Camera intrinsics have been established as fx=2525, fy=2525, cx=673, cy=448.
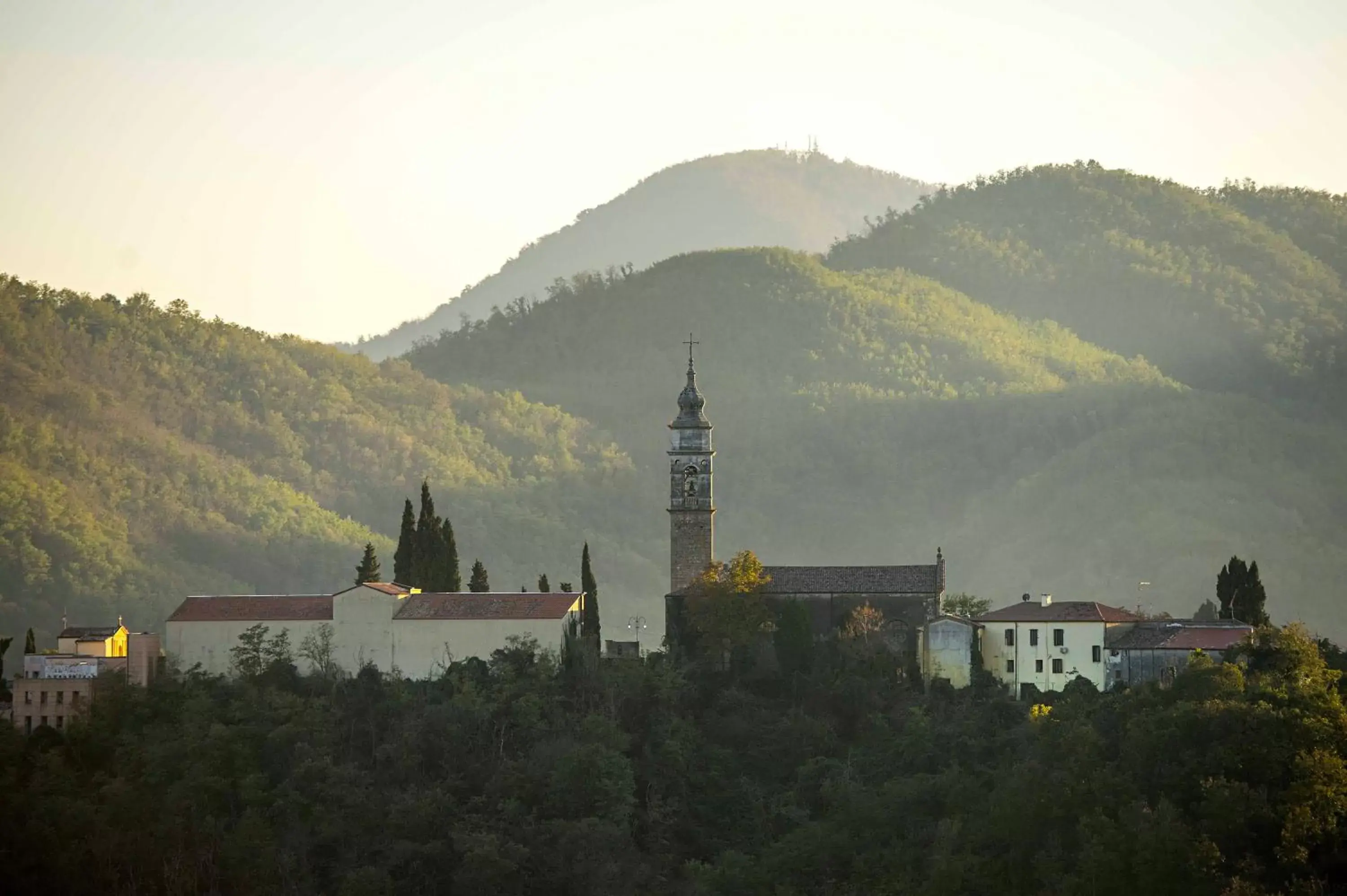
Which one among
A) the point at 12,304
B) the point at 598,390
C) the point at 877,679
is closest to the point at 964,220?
the point at 598,390

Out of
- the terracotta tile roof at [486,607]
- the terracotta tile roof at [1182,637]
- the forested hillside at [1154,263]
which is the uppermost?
the forested hillside at [1154,263]

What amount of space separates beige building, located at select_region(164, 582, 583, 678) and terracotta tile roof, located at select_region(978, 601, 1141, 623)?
43.1ft

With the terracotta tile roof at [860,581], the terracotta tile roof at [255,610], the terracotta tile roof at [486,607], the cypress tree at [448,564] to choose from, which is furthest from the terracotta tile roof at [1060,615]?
the terracotta tile roof at [255,610]

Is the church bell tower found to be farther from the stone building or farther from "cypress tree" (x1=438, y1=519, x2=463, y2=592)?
the stone building

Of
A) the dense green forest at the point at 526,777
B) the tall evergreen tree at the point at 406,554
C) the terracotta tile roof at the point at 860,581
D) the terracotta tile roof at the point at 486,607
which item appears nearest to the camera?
the dense green forest at the point at 526,777

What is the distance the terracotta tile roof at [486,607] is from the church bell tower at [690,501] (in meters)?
3.72

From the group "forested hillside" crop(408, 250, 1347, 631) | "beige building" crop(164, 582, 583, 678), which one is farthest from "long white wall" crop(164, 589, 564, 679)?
"forested hillside" crop(408, 250, 1347, 631)

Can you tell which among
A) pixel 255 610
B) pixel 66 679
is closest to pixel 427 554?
pixel 255 610

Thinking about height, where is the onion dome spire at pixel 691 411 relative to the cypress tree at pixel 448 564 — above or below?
above

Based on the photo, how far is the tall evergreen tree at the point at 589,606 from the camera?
7862 cm

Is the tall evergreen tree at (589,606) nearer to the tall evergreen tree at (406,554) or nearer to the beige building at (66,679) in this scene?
the tall evergreen tree at (406,554)

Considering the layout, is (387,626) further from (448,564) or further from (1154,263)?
(1154,263)

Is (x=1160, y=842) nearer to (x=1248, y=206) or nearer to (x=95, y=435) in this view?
(x=95, y=435)

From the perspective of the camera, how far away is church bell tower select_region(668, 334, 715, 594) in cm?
7919
